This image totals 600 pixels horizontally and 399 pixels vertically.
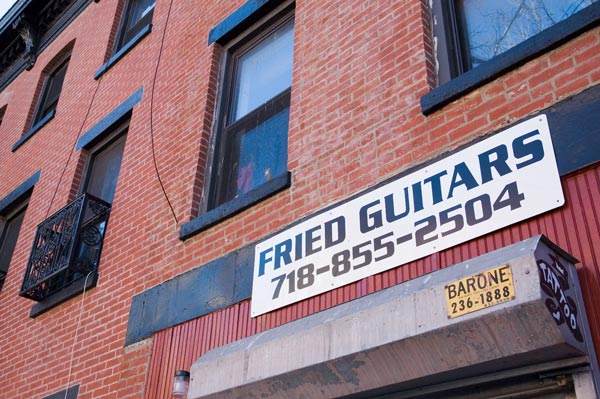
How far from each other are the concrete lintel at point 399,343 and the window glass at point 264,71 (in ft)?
9.27

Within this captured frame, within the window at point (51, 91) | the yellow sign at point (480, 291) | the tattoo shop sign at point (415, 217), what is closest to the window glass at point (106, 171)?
the window at point (51, 91)

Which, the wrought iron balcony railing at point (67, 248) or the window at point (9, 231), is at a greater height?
the window at point (9, 231)

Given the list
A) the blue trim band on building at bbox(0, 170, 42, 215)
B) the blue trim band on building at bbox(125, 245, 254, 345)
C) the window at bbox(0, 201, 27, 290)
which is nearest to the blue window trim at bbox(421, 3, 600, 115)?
the blue trim band on building at bbox(125, 245, 254, 345)

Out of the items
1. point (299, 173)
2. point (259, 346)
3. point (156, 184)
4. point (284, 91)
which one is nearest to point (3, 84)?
point (156, 184)

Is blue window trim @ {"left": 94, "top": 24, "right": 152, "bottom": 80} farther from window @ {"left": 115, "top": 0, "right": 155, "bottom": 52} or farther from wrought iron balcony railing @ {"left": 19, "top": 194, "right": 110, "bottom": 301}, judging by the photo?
wrought iron balcony railing @ {"left": 19, "top": 194, "right": 110, "bottom": 301}

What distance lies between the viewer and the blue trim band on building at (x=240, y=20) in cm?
656

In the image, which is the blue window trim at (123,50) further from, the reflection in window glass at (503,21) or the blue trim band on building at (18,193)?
the reflection in window glass at (503,21)

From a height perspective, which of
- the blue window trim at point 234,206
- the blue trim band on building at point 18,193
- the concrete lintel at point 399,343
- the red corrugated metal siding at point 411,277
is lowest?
the concrete lintel at point 399,343

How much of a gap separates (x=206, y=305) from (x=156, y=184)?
6.00 feet

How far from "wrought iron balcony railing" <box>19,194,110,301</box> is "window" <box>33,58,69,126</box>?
397 centimetres

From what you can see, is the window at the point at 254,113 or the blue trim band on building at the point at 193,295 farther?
the window at the point at 254,113

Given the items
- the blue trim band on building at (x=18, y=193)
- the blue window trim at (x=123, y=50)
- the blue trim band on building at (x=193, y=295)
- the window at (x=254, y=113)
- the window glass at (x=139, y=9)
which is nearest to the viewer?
the blue trim band on building at (x=193, y=295)

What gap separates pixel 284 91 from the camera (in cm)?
602

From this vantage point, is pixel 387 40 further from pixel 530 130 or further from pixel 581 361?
pixel 581 361
